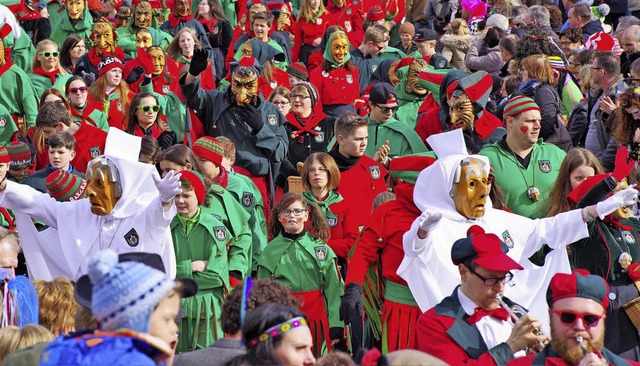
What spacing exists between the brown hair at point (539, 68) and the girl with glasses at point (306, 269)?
3.67m

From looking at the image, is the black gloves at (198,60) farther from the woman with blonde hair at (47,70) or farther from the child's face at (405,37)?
the child's face at (405,37)

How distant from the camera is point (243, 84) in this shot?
11586 mm

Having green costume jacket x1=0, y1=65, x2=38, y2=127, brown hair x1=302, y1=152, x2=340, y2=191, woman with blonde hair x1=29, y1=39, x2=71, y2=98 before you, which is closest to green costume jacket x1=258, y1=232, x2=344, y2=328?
brown hair x1=302, y1=152, x2=340, y2=191

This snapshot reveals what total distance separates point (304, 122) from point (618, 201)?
215 inches

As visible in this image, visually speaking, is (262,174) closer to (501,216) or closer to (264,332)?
(501,216)

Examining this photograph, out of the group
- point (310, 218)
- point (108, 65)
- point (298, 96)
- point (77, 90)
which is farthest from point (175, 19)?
point (310, 218)

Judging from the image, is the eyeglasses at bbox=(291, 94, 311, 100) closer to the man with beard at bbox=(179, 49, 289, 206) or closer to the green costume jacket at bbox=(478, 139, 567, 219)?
the man with beard at bbox=(179, 49, 289, 206)

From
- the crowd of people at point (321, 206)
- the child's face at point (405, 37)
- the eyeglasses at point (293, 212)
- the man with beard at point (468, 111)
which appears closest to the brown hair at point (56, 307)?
the crowd of people at point (321, 206)

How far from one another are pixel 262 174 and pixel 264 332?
6401 mm

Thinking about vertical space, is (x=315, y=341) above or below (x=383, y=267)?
below

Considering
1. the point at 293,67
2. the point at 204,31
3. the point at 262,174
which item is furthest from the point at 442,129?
the point at 204,31

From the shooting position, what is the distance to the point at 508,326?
6.38 m

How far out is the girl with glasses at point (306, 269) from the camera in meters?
8.70

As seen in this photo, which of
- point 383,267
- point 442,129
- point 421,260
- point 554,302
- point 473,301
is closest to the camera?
point 554,302
